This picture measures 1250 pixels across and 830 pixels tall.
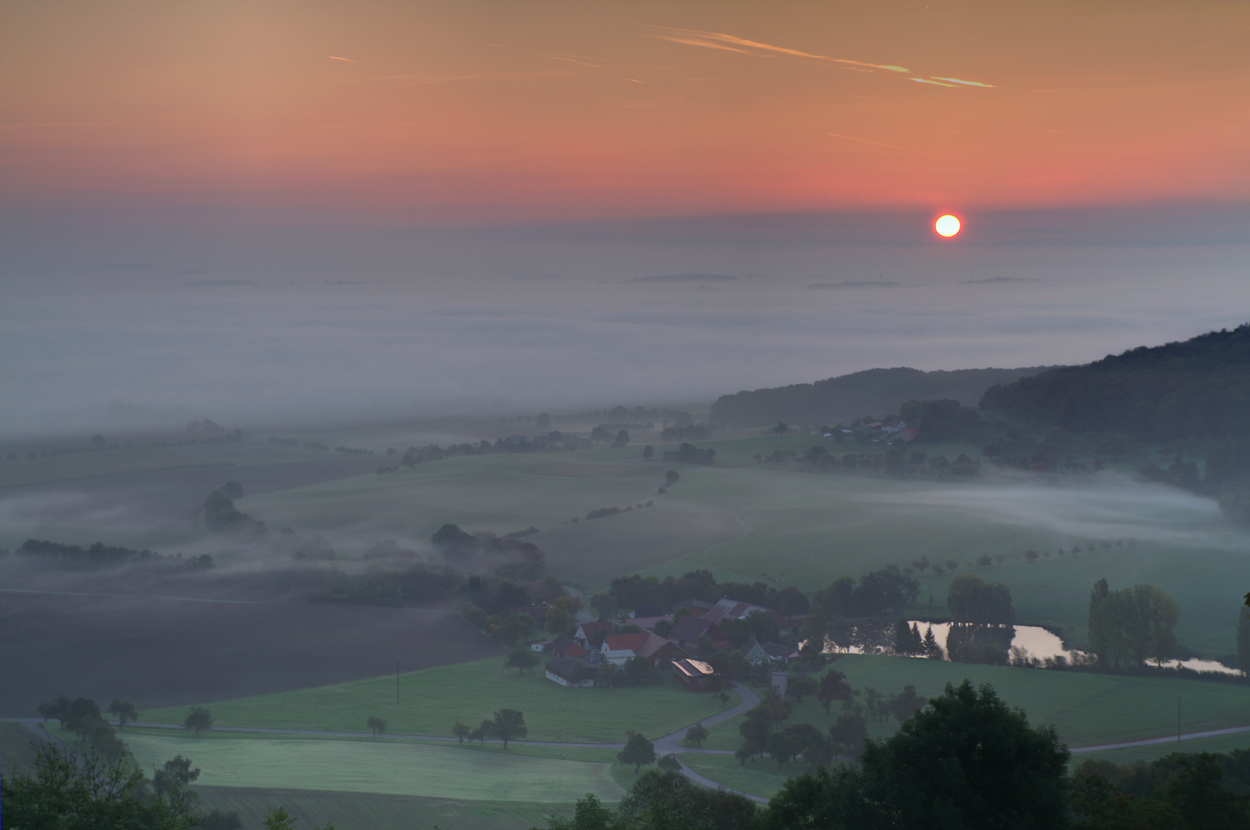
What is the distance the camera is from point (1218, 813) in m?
14.1

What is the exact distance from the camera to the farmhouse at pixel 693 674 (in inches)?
1618

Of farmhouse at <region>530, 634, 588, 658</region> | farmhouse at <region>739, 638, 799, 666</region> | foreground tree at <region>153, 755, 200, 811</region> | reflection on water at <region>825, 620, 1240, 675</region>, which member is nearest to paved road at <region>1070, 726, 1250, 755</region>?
reflection on water at <region>825, 620, 1240, 675</region>

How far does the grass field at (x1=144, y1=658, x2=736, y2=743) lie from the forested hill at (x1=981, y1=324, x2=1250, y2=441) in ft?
273

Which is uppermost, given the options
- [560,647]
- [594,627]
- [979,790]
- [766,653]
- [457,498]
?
[979,790]

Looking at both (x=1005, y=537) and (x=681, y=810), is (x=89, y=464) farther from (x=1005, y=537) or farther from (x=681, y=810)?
(x=681, y=810)

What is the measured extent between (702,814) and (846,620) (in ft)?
111

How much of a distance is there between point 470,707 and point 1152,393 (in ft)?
327

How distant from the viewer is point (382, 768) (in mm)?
31500

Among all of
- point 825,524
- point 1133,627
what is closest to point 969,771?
point 1133,627

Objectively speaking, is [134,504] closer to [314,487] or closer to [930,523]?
[314,487]

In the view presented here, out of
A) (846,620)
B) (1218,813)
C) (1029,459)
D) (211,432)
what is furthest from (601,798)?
(211,432)

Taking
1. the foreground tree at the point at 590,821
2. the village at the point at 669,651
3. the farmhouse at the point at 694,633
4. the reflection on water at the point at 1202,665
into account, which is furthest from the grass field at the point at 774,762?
the foreground tree at the point at 590,821

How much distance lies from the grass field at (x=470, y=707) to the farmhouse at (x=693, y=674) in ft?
2.18

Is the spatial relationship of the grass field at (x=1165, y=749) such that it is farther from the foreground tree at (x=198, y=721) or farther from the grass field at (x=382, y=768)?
the foreground tree at (x=198, y=721)
